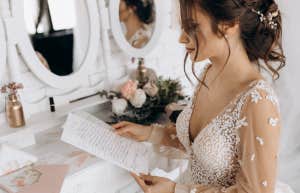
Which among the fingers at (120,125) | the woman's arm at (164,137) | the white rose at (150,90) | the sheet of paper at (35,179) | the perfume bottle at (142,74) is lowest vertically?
the sheet of paper at (35,179)

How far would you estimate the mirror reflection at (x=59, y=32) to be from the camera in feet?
4.39

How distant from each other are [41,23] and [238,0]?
736 millimetres

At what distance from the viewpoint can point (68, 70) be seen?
58.8 inches

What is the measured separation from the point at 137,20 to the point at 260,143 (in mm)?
939

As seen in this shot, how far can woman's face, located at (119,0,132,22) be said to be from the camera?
63.8 inches

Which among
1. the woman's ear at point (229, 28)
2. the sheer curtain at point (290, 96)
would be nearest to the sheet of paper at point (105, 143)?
the woman's ear at point (229, 28)

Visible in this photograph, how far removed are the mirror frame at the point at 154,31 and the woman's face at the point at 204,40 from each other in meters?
0.61

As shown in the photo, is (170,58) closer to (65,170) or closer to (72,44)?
(72,44)

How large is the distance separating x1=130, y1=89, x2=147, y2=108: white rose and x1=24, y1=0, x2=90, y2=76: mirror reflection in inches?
10.4

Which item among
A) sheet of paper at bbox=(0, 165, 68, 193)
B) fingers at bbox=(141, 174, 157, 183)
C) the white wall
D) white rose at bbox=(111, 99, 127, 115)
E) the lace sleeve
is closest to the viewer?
the lace sleeve

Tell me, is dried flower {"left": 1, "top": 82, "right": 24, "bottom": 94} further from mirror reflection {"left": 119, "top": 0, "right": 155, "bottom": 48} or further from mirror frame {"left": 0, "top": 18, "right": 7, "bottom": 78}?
mirror reflection {"left": 119, "top": 0, "right": 155, "bottom": 48}

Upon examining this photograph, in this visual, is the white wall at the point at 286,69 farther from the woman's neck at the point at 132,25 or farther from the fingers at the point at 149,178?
the fingers at the point at 149,178

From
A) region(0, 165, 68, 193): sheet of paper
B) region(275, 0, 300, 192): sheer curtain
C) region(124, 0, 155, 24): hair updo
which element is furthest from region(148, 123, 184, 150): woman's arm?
region(275, 0, 300, 192): sheer curtain

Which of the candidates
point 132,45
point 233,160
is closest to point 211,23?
point 233,160
